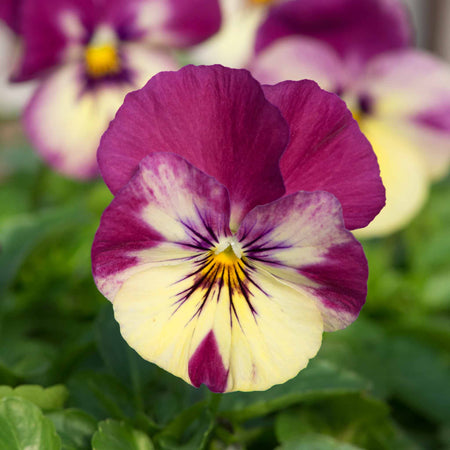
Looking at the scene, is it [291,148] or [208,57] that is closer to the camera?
[291,148]

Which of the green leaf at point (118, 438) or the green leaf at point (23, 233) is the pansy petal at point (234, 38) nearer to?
the green leaf at point (23, 233)

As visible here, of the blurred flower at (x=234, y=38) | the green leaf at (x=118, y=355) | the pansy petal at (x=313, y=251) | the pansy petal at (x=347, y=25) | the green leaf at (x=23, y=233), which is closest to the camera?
the pansy petal at (x=313, y=251)

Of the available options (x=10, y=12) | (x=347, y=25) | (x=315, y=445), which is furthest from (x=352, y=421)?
(x=10, y=12)

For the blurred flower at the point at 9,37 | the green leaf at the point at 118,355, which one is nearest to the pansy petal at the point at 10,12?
the blurred flower at the point at 9,37

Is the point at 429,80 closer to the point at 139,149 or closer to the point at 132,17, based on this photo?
the point at 132,17

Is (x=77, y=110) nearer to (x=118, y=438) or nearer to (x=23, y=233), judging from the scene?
(x=23, y=233)

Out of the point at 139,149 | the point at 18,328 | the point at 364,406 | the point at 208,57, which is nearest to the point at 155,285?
the point at 139,149
